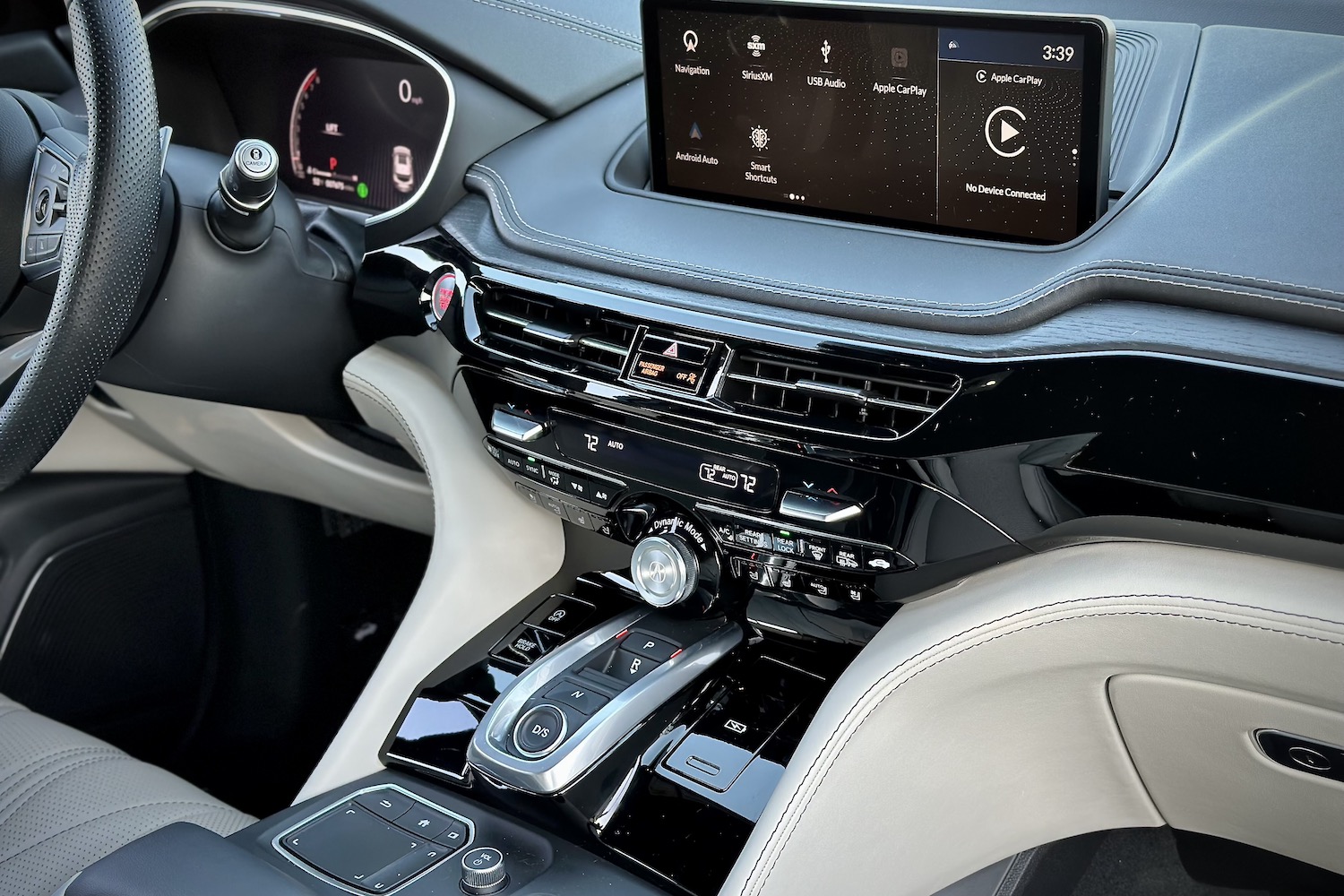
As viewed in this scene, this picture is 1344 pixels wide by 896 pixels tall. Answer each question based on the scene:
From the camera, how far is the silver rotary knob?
48.9 inches

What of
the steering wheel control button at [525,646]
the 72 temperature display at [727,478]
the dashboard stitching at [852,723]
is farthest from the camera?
the steering wheel control button at [525,646]

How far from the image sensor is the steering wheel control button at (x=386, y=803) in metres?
1.22

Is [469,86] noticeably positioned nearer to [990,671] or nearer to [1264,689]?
[990,671]

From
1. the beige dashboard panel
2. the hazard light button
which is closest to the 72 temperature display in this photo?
the hazard light button

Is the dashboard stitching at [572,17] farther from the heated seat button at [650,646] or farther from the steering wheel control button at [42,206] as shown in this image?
the heated seat button at [650,646]

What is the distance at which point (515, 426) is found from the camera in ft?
4.43

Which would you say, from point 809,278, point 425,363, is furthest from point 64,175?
point 809,278

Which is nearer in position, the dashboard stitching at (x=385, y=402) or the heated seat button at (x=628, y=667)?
the heated seat button at (x=628, y=667)

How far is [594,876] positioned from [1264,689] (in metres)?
0.60

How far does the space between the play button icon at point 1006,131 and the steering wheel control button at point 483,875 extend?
786 mm

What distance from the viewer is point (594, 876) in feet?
3.64

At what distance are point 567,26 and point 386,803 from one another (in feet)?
3.06

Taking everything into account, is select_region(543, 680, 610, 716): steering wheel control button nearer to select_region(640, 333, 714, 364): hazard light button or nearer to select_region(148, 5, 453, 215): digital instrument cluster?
select_region(640, 333, 714, 364): hazard light button

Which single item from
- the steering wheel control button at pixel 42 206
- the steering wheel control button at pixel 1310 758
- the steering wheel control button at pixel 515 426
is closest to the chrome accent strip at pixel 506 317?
the steering wheel control button at pixel 515 426
